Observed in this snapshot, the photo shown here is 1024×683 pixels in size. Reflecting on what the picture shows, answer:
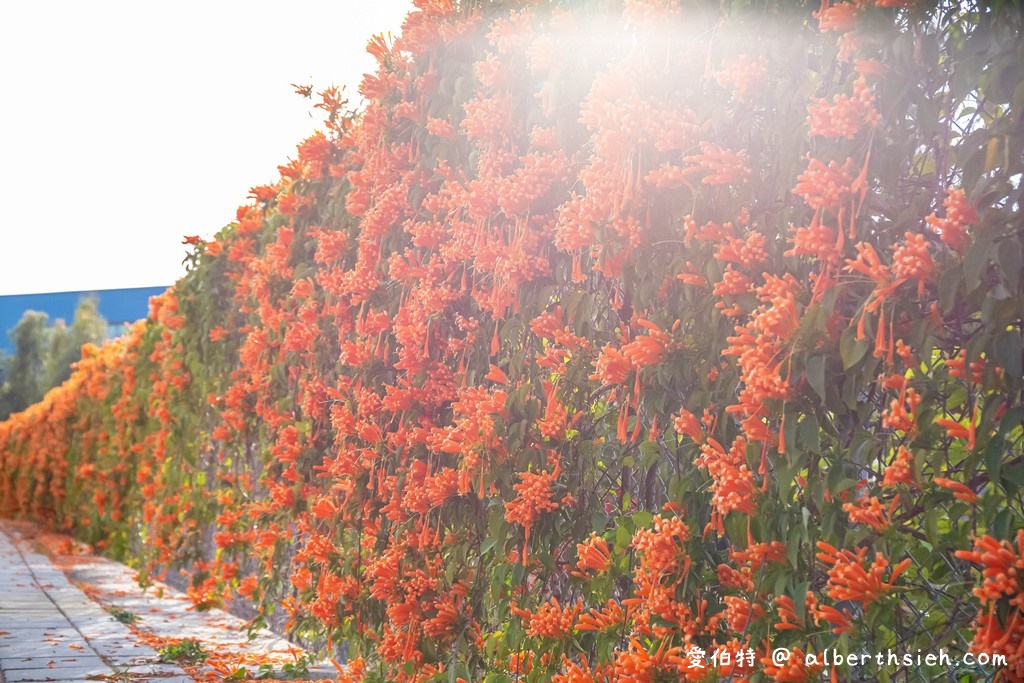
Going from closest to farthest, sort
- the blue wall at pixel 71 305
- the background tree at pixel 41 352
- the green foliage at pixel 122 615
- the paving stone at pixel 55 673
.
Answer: the paving stone at pixel 55 673 < the green foliage at pixel 122 615 < the background tree at pixel 41 352 < the blue wall at pixel 71 305

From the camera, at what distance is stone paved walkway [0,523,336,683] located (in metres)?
4.84

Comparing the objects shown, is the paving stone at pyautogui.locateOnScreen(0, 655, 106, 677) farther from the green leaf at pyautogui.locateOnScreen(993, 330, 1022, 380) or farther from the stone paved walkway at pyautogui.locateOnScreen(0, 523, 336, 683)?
the green leaf at pyautogui.locateOnScreen(993, 330, 1022, 380)

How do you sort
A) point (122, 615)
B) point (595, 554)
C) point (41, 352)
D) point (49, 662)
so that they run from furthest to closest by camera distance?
point (41, 352) < point (122, 615) < point (49, 662) < point (595, 554)

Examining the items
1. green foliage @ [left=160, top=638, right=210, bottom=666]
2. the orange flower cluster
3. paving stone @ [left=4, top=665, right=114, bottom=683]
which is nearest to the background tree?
green foliage @ [left=160, top=638, right=210, bottom=666]

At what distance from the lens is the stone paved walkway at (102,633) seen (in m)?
4.84

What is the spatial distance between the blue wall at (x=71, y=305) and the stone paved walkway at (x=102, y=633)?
35.2 metres

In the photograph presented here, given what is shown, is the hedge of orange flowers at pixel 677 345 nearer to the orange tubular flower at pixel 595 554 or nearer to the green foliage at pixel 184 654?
the orange tubular flower at pixel 595 554

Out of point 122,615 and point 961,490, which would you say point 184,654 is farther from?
point 961,490

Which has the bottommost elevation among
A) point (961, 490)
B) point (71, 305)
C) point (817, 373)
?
point (961, 490)

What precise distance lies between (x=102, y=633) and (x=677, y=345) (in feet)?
16.1

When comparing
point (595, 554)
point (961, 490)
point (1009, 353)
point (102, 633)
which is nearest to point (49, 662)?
point (102, 633)

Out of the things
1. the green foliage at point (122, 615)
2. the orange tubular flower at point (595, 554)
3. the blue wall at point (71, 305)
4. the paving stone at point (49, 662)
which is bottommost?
the green foliage at point (122, 615)

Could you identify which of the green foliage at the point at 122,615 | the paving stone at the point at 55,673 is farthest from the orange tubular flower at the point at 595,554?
the green foliage at the point at 122,615

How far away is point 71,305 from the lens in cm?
4716
